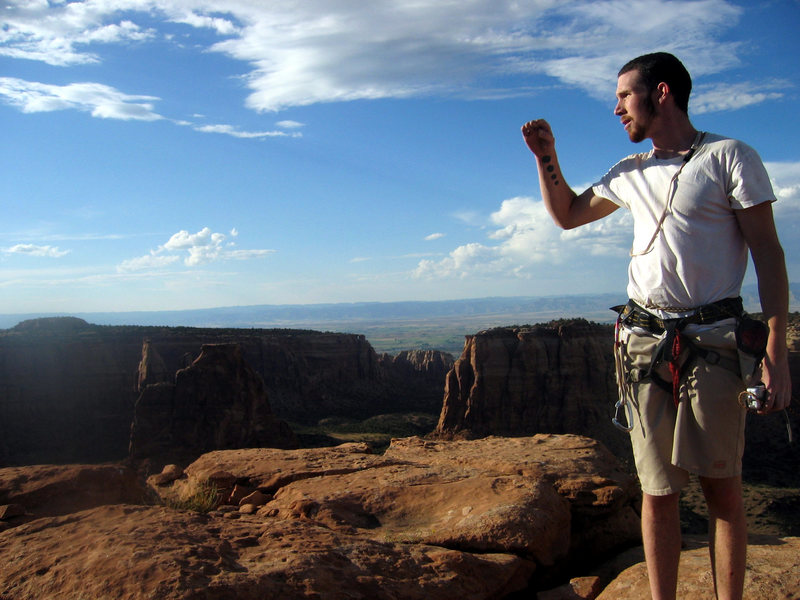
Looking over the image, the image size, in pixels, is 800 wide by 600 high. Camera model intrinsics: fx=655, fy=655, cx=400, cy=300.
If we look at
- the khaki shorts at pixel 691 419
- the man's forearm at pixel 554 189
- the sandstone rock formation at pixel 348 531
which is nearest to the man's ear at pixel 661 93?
the man's forearm at pixel 554 189

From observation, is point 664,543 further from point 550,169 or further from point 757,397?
point 550,169

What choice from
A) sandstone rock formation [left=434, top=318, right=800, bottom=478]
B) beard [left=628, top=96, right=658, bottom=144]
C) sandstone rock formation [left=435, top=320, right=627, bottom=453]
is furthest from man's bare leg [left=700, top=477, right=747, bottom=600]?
sandstone rock formation [left=435, top=320, right=627, bottom=453]

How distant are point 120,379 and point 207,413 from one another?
920 inches

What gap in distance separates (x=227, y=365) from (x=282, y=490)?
99.1ft

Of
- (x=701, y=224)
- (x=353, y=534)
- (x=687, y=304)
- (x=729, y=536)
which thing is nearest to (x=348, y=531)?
(x=353, y=534)

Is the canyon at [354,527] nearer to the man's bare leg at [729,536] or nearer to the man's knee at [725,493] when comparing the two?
the man's bare leg at [729,536]

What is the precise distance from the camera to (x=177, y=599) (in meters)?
3.46

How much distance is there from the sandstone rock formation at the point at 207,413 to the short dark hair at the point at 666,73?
31.1 meters

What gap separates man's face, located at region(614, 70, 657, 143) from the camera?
3686 millimetres

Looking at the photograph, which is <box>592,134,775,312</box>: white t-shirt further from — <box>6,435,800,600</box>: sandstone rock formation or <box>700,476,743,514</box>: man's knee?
<box>6,435,800,600</box>: sandstone rock formation

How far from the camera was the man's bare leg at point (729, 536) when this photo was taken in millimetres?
3594

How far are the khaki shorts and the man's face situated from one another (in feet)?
3.77

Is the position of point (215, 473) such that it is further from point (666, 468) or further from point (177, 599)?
point (666, 468)

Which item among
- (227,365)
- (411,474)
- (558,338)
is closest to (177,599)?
(411,474)
